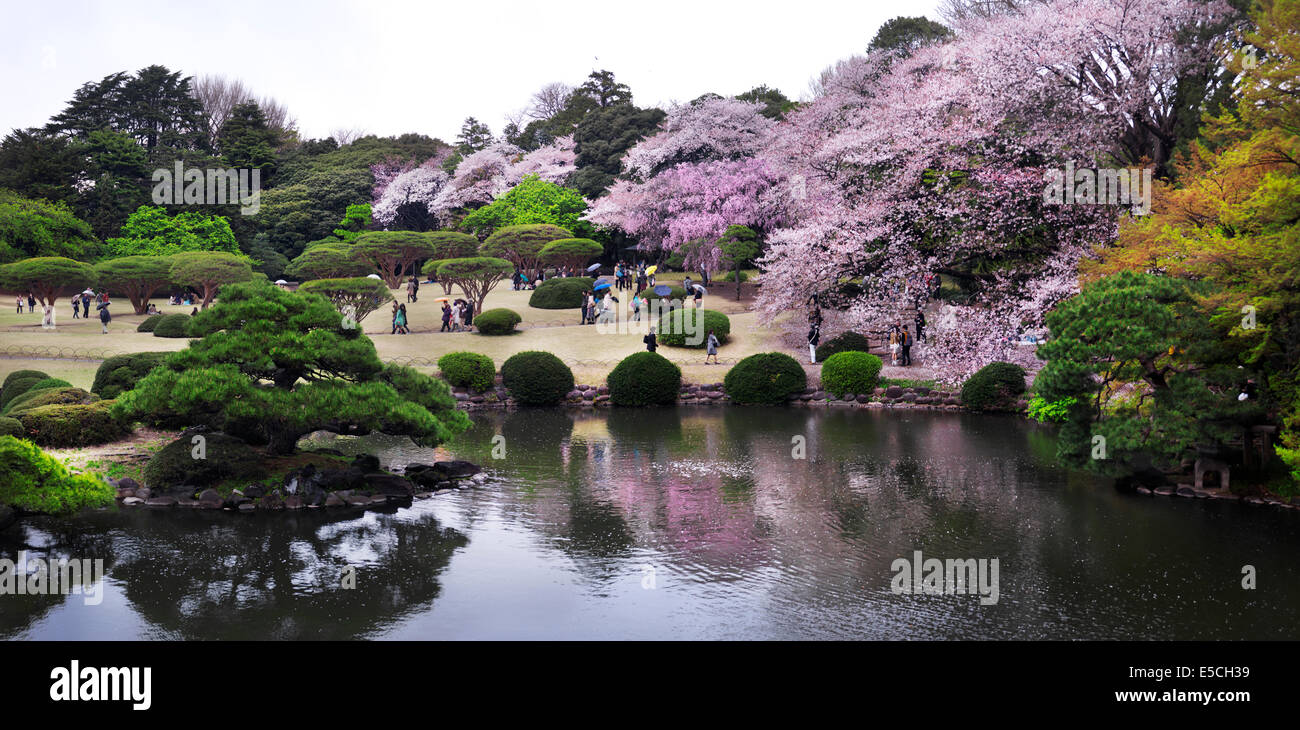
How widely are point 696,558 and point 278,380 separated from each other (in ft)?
28.6

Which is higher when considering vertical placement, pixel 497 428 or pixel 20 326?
pixel 20 326

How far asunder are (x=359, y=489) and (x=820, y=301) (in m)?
20.8

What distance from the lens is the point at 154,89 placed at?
6438 cm

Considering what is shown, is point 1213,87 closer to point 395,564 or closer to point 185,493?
point 395,564

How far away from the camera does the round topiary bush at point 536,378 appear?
29406mm

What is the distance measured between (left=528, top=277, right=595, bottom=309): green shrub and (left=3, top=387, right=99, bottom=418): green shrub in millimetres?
22981

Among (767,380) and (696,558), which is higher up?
(767,380)

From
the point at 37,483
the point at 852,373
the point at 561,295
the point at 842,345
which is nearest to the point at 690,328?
the point at 842,345

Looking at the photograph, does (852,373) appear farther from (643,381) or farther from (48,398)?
(48,398)

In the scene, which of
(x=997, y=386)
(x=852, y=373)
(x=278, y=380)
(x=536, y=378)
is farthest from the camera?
(x=852, y=373)

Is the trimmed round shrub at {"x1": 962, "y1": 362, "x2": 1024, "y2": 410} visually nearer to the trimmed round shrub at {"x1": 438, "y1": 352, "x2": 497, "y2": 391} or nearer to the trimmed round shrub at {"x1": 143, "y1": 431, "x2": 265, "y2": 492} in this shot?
the trimmed round shrub at {"x1": 438, "y1": 352, "x2": 497, "y2": 391}

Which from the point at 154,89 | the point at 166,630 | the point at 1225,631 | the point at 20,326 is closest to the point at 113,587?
the point at 166,630

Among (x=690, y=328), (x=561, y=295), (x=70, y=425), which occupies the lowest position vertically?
(x=70, y=425)

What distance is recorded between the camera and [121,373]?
76.4 feet
